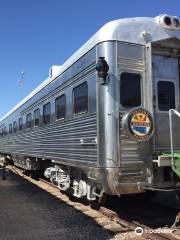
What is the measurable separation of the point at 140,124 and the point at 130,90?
2.41 ft

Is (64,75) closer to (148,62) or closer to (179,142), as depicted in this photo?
(148,62)

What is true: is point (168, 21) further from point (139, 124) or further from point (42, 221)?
point (42, 221)

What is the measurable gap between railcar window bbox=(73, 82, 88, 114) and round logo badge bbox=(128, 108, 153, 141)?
1.46m

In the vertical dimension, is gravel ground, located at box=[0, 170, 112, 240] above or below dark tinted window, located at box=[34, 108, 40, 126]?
below

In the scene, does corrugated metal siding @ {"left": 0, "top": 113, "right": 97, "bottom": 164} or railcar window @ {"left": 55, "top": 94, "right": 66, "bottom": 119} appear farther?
railcar window @ {"left": 55, "top": 94, "right": 66, "bottom": 119}

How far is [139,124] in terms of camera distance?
6691mm

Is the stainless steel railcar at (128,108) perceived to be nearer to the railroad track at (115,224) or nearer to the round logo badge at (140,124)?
the round logo badge at (140,124)

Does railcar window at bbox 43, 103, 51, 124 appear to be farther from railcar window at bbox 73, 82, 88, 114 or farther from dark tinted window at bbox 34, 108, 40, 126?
railcar window at bbox 73, 82, 88, 114

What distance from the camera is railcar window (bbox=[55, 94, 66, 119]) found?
9505 millimetres

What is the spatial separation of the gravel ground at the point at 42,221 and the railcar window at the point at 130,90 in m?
2.28

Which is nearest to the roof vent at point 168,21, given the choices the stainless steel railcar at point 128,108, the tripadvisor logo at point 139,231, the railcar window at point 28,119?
the stainless steel railcar at point 128,108

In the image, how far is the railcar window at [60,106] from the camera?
951 cm

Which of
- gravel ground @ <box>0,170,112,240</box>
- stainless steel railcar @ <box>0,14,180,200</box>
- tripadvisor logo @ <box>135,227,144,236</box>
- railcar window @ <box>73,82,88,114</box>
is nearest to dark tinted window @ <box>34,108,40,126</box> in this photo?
gravel ground @ <box>0,170,112,240</box>

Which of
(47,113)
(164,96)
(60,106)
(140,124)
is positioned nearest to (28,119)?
(47,113)
